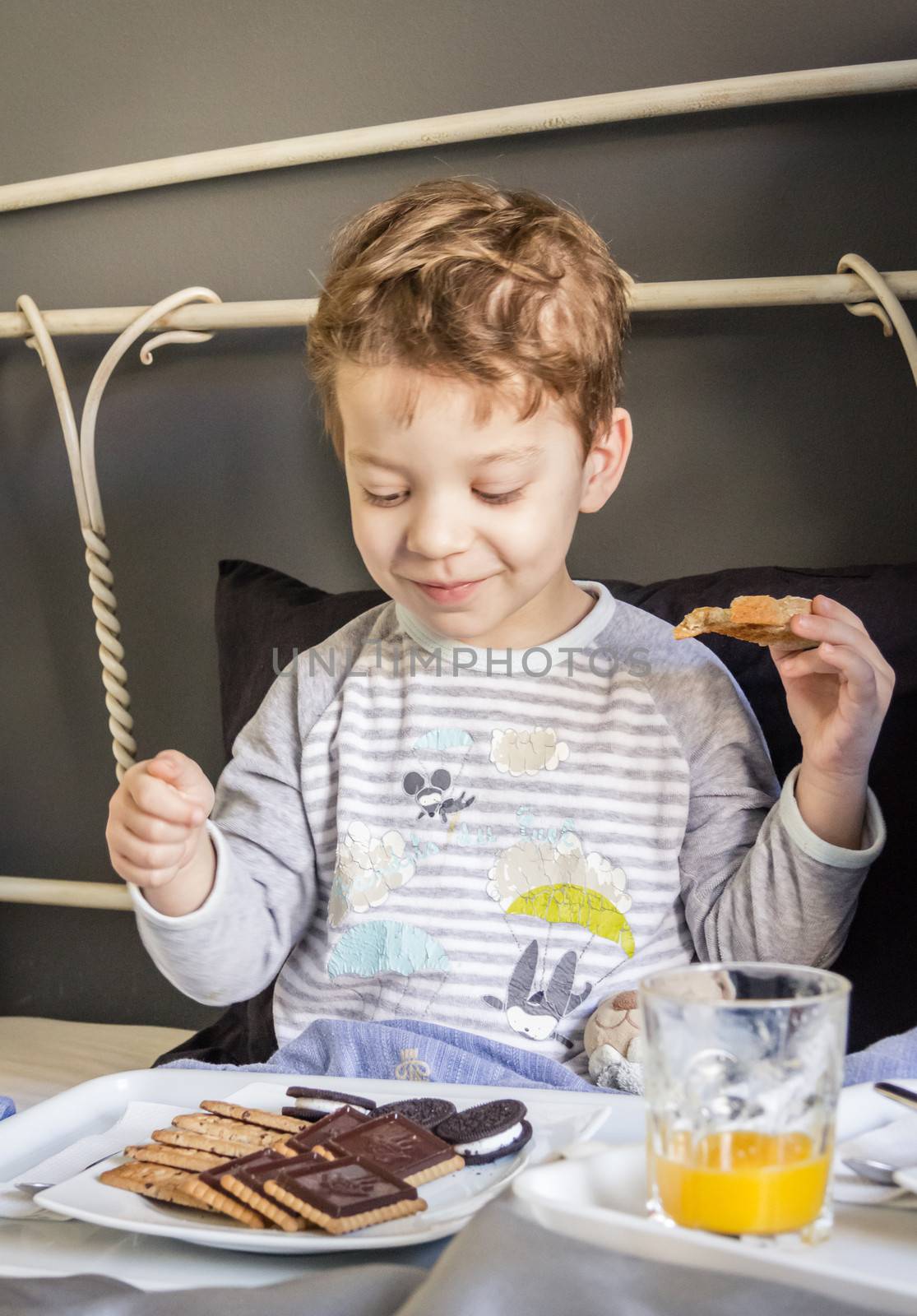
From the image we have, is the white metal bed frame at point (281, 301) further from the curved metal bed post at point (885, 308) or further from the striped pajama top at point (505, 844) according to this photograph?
the striped pajama top at point (505, 844)

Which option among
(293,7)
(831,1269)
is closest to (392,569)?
(831,1269)

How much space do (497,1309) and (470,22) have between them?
57.3 inches

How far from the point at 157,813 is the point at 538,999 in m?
0.37

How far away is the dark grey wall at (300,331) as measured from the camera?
54.7 inches

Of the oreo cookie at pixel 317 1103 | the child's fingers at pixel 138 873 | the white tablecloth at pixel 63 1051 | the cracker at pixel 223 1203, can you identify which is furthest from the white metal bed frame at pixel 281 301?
the cracker at pixel 223 1203

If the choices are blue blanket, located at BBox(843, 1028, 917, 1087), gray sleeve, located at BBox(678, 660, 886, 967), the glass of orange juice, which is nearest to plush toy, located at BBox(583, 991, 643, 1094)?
gray sleeve, located at BBox(678, 660, 886, 967)

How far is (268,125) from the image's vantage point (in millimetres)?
1639

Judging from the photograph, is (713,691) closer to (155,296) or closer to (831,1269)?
(831,1269)

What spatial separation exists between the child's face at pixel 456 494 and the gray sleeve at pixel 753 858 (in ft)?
0.68

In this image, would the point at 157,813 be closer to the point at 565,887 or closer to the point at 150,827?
the point at 150,827

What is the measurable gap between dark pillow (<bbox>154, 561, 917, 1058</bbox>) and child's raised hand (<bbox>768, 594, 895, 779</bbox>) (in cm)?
11

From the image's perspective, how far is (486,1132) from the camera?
628 millimetres

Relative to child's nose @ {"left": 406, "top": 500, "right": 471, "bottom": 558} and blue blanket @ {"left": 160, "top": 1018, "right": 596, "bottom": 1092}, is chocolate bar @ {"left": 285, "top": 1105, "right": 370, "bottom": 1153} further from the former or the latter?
child's nose @ {"left": 406, "top": 500, "right": 471, "bottom": 558}

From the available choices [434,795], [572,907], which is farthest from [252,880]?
[572,907]
